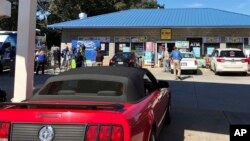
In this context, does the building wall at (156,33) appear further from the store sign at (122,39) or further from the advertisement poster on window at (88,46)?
the advertisement poster on window at (88,46)

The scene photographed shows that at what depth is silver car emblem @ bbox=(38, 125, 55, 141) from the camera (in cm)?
466

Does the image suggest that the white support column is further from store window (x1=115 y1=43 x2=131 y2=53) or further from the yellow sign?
store window (x1=115 y1=43 x2=131 y2=53)

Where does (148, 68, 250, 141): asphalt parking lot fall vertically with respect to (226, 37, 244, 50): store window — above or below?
below

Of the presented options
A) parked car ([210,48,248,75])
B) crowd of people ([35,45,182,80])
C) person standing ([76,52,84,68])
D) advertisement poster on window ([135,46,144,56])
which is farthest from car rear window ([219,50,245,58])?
advertisement poster on window ([135,46,144,56])

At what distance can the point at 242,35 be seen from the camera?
3133cm

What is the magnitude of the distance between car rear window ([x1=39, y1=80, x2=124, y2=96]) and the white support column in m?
3.48

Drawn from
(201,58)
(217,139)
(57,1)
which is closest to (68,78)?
(217,139)

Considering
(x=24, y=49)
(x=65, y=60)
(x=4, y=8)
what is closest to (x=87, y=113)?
(x=24, y=49)

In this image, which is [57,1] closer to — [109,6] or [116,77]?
[109,6]

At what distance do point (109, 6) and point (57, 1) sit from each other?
702 cm

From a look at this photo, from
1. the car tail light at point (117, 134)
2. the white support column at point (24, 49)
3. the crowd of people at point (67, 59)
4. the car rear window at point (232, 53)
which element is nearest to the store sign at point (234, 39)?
the car rear window at point (232, 53)

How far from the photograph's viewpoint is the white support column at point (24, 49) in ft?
32.0

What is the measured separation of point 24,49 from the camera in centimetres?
976

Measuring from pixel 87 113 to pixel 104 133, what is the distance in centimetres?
31
